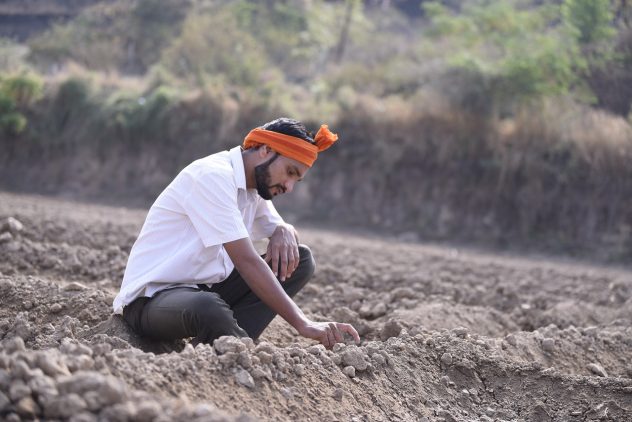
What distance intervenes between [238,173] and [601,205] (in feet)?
37.4

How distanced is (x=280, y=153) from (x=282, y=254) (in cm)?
62

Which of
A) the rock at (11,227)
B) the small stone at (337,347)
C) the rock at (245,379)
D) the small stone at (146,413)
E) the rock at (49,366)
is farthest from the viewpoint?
the rock at (11,227)

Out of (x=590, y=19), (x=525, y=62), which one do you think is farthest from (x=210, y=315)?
(x=590, y=19)

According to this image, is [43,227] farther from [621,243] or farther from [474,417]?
[621,243]

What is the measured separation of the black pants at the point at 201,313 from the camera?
3.93 meters

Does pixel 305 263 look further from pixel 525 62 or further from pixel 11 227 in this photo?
pixel 525 62

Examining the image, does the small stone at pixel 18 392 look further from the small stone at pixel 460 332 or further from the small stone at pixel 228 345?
the small stone at pixel 460 332

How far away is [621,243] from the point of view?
→ 13.8m

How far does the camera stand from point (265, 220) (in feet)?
15.2

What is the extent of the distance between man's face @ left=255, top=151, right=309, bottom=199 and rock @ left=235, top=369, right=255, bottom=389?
105 cm

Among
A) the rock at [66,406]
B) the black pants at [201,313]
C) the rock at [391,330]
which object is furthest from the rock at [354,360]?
the rock at [66,406]

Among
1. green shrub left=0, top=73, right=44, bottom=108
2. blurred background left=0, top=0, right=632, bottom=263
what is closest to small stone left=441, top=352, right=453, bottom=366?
blurred background left=0, top=0, right=632, bottom=263

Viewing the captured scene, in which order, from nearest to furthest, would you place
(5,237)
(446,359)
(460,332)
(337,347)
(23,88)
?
1. (337,347)
2. (446,359)
3. (460,332)
4. (5,237)
5. (23,88)

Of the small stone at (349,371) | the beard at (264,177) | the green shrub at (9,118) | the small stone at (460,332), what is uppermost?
the beard at (264,177)
